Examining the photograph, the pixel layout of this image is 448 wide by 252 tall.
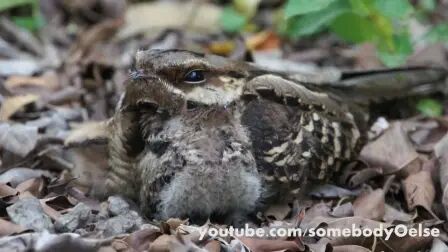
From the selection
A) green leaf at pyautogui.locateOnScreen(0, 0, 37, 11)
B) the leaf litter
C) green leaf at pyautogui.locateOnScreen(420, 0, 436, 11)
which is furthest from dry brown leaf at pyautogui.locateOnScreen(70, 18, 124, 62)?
green leaf at pyautogui.locateOnScreen(420, 0, 436, 11)

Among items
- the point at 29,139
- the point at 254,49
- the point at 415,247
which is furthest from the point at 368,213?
the point at 254,49

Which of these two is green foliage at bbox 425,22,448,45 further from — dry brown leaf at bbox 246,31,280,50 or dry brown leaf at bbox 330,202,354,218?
dry brown leaf at bbox 246,31,280,50

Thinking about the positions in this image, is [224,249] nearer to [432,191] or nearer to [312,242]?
[312,242]

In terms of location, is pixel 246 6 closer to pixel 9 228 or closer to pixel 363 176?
pixel 363 176

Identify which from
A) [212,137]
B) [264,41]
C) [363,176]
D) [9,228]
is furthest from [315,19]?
[9,228]

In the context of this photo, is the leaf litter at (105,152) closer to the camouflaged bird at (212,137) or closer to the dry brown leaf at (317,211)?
the dry brown leaf at (317,211)
